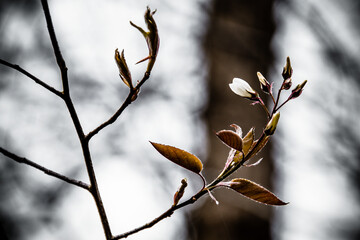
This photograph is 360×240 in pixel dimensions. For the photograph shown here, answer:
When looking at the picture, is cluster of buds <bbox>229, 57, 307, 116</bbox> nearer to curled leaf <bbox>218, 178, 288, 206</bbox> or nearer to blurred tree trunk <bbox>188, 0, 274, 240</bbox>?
curled leaf <bbox>218, 178, 288, 206</bbox>

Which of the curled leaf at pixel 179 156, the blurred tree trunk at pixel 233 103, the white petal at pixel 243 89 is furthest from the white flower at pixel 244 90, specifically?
the blurred tree trunk at pixel 233 103

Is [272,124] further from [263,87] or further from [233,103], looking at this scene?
[233,103]

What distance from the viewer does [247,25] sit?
6.11 feet

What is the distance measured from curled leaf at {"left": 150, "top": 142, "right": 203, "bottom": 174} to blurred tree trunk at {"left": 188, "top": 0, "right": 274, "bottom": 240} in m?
1.09

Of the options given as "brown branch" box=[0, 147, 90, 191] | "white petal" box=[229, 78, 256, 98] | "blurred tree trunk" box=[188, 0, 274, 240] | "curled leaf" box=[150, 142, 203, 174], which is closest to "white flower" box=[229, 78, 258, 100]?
"white petal" box=[229, 78, 256, 98]

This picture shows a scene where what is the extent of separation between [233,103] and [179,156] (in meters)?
1.31

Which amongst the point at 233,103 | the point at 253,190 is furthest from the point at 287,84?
the point at 233,103

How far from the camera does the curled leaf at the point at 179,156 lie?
0.34 m

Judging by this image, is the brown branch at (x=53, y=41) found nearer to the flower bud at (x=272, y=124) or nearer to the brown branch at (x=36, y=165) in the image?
the brown branch at (x=36, y=165)

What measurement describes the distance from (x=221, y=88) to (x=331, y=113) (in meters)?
1.24

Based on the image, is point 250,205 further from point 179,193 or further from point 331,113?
point 331,113

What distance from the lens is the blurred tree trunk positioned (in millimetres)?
1386

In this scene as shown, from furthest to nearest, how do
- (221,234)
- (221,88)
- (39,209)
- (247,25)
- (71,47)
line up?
(71,47) < (39,209) < (247,25) < (221,88) < (221,234)

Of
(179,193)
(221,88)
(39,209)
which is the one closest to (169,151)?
(179,193)
